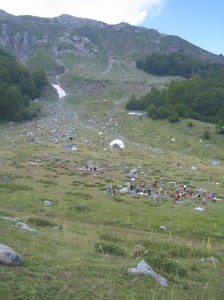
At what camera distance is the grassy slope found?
39.5 feet

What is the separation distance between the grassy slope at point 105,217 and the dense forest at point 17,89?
7.13 m

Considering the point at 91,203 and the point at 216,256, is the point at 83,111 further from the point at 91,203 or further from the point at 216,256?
the point at 216,256

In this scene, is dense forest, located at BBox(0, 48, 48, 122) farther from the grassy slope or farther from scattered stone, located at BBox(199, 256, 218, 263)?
scattered stone, located at BBox(199, 256, 218, 263)

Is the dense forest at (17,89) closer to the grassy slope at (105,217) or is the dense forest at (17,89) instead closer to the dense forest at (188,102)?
the grassy slope at (105,217)

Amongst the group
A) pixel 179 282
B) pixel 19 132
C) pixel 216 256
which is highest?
pixel 179 282

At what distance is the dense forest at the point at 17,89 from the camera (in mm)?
99875

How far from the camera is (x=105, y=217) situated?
2984 centimetres

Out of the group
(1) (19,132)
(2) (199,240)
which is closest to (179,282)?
(2) (199,240)

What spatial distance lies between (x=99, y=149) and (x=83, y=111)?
50.3 m

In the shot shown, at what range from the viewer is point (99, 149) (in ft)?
238

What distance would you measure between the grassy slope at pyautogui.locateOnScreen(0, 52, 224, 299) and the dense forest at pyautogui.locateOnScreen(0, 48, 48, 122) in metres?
7.13

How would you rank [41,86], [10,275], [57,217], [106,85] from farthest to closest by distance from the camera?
[106,85] → [41,86] → [57,217] → [10,275]

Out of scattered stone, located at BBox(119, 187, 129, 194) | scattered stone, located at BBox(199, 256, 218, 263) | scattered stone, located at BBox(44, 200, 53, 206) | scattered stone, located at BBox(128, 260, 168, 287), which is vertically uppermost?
scattered stone, located at BBox(128, 260, 168, 287)

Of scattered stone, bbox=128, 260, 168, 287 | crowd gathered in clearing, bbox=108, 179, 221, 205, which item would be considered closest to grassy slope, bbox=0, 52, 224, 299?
scattered stone, bbox=128, 260, 168, 287
